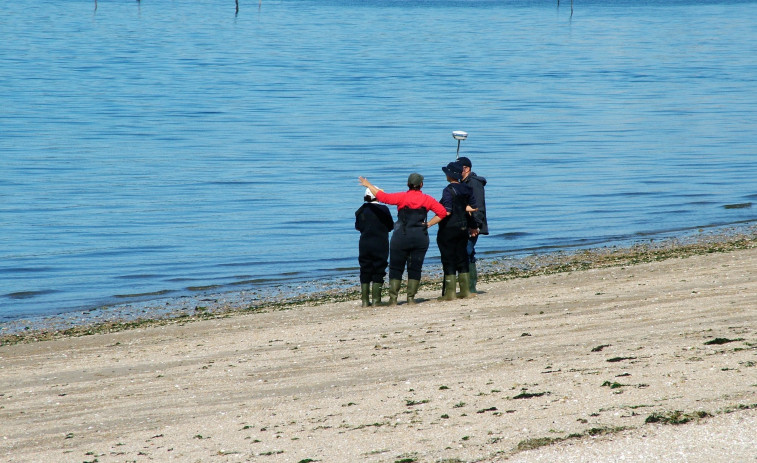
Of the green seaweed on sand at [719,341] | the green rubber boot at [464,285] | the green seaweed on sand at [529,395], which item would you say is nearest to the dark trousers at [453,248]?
the green rubber boot at [464,285]

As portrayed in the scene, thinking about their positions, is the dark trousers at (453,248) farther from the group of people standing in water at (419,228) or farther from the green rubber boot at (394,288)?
the green rubber boot at (394,288)

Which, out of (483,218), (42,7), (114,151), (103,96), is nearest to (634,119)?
(114,151)

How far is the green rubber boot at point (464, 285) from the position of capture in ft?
42.7

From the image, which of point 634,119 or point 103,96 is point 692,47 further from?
point 103,96

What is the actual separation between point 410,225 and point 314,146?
25532 mm

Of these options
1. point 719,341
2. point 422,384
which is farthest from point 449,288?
point 719,341

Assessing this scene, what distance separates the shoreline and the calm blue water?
2.74 feet

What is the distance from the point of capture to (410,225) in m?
12.5

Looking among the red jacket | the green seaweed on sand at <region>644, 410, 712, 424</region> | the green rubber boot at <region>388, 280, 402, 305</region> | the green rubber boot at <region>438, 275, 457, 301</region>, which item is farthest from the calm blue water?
the green seaweed on sand at <region>644, 410, 712, 424</region>

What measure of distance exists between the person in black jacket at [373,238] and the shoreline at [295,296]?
185 cm

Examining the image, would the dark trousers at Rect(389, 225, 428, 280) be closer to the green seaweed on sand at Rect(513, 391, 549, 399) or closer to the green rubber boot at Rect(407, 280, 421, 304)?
the green rubber boot at Rect(407, 280, 421, 304)

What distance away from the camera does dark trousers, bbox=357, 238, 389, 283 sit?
12891mm

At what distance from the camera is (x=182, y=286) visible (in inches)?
686

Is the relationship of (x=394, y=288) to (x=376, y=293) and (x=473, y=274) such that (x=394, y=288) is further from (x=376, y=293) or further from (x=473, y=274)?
(x=473, y=274)
